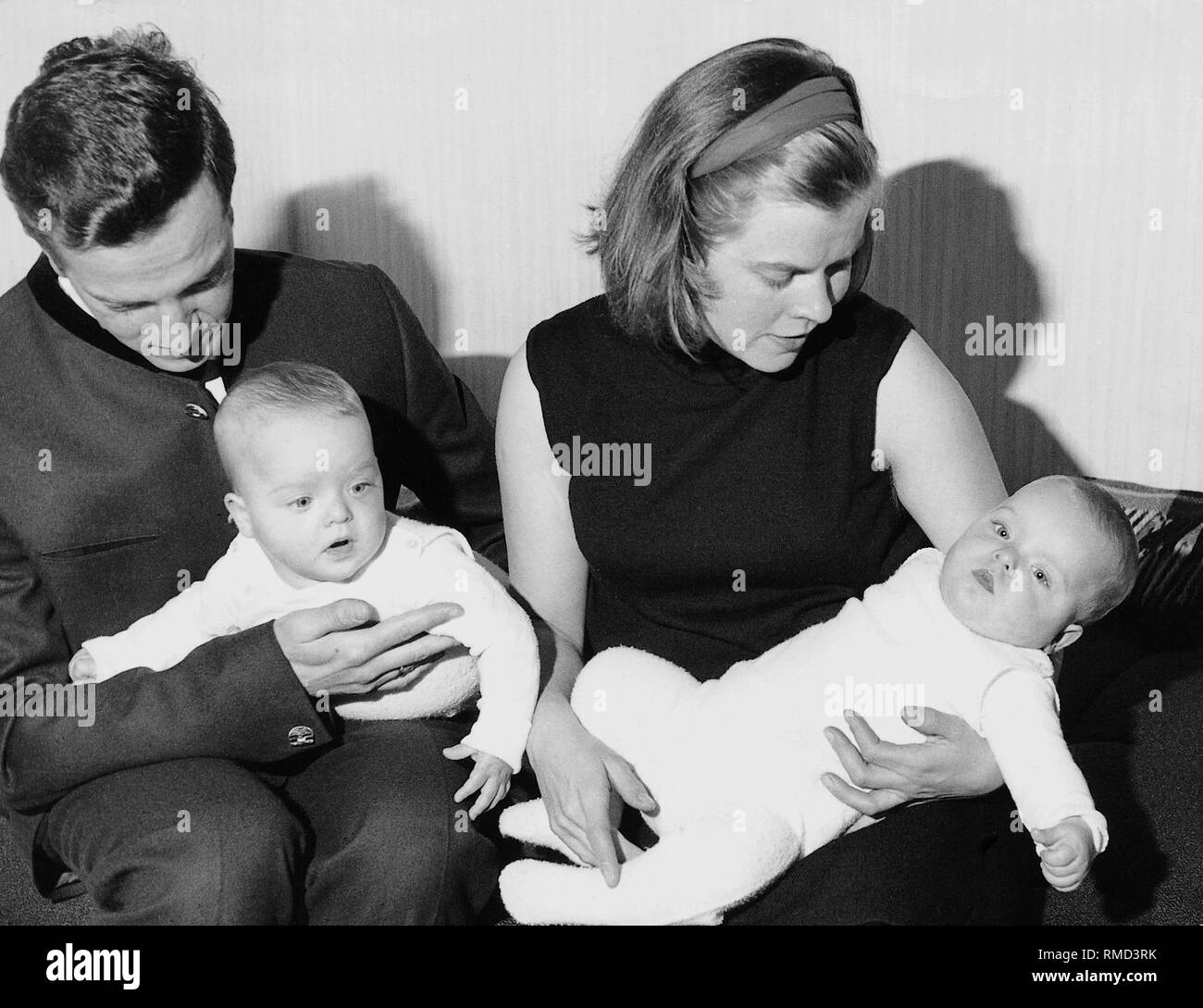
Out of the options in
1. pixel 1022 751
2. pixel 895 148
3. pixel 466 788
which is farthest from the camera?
pixel 895 148

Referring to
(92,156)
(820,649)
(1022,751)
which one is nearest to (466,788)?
(820,649)

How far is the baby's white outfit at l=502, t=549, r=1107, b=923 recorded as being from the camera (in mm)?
1486

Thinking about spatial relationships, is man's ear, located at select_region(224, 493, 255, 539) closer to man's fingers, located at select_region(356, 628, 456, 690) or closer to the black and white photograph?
the black and white photograph

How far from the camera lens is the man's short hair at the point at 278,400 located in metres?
1.54

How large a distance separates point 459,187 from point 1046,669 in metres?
1.40

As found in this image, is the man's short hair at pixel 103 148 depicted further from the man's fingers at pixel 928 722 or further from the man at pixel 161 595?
the man's fingers at pixel 928 722

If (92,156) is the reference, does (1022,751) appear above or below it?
below

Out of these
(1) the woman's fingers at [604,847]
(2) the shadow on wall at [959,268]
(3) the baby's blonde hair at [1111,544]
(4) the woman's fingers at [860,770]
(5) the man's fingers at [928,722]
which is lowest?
(1) the woman's fingers at [604,847]

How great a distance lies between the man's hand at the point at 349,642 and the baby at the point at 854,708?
0.85ft

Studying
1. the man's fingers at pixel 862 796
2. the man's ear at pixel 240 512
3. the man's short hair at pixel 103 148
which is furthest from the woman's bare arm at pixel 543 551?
the man's short hair at pixel 103 148

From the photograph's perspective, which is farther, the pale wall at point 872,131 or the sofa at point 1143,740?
the pale wall at point 872,131

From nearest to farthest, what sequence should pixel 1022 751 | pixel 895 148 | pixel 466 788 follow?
pixel 1022 751 → pixel 466 788 → pixel 895 148
